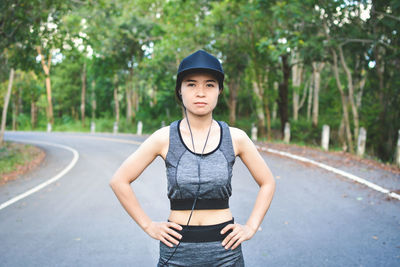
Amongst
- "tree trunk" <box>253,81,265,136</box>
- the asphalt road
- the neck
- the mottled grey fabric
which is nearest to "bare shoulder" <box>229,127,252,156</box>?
the neck

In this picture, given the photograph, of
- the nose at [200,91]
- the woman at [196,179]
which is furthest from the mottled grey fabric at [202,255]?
the nose at [200,91]

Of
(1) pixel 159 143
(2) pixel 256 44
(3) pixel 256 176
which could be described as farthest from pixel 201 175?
(2) pixel 256 44

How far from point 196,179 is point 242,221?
12.4 feet

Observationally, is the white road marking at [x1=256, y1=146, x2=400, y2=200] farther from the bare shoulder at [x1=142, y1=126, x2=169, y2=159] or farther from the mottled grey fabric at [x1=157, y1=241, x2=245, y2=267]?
the bare shoulder at [x1=142, y1=126, x2=169, y2=159]

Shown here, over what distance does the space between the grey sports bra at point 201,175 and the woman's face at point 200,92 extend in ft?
0.59

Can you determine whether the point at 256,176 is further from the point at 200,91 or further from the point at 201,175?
the point at 200,91

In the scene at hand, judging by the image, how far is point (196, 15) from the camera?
69.7ft

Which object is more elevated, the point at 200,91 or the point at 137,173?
the point at 200,91

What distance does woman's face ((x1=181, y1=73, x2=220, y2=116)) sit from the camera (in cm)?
188

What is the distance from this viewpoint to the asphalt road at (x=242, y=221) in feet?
13.3

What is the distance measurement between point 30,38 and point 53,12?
1314 millimetres

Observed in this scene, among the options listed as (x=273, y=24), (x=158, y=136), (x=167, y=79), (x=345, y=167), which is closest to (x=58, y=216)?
(x=158, y=136)

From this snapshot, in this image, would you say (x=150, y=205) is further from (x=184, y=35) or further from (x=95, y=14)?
(x=184, y=35)

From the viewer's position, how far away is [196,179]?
1803 mm
